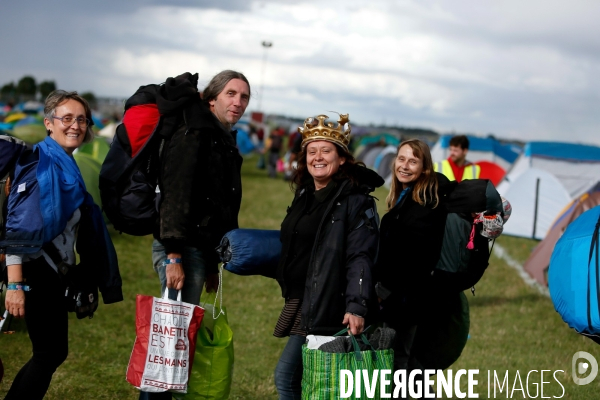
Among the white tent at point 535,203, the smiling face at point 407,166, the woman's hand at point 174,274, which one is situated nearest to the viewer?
the woman's hand at point 174,274

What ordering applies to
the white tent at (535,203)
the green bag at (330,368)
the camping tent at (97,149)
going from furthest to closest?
the camping tent at (97,149)
the white tent at (535,203)
the green bag at (330,368)

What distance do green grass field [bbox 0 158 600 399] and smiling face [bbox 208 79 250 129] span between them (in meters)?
1.48

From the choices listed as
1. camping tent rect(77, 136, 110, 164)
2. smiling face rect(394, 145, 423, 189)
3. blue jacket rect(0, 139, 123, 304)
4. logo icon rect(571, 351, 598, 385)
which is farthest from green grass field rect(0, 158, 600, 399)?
camping tent rect(77, 136, 110, 164)

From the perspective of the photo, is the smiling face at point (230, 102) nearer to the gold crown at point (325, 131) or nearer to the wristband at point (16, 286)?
the gold crown at point (325, 131)

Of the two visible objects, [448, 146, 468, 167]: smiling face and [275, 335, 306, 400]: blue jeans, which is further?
[448, 146, 468, 167]: smiling face

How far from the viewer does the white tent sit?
16.3 m

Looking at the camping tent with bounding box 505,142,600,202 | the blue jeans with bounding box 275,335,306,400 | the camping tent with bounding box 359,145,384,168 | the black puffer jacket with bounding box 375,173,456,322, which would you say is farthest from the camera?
the camping tent with bounding box 359,145,384,168

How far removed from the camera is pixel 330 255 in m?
3.76

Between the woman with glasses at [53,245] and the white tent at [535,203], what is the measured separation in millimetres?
13431

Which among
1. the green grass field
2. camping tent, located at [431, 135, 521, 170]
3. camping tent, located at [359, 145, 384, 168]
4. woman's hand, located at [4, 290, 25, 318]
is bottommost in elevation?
the green grass field

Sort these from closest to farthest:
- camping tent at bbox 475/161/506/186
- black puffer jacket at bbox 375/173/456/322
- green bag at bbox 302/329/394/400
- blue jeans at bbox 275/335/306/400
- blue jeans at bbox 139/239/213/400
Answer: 1. green bag at bbox 302/329/394/400
2. blue jeans at bbox 275/335/306/400
3. blue jeans at bbox 139/239/213/400
4. black puffer jacket at bbox 375/173/456/322
5. camping tent at bbox 475/161/506/186

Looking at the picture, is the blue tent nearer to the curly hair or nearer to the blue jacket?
the curly hair

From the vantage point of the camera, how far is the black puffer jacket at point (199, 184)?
12.9ft

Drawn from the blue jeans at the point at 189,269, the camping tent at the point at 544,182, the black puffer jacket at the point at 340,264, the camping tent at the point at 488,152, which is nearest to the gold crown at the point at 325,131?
the black puffer jacket at the point at 340,264
